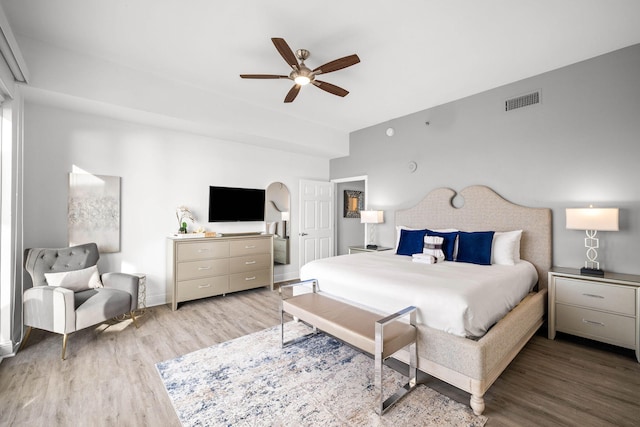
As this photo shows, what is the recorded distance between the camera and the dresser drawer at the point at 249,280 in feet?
14.1

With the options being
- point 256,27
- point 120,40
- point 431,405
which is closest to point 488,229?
point 431,405

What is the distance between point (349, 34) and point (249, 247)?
3246mm

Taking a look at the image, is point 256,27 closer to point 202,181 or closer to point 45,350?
point 202,181

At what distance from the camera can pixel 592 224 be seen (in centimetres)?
271

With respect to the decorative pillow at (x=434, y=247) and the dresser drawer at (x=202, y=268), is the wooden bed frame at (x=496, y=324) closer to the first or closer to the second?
the decorative pillow at (x=434, y=247)

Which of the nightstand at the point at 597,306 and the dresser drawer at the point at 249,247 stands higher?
the dresser drawer at the point at 249,247

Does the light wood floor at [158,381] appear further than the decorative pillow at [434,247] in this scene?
No

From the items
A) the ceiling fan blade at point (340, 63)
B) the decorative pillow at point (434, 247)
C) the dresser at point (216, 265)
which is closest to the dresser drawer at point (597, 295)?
the decorative pillow at point (434, 247)

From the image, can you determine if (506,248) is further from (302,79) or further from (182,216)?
(182,216)

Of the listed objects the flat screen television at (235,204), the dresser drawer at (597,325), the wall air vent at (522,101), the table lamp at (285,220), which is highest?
the wall air vent at (522,101)

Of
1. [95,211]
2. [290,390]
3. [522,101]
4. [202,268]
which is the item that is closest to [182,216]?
[202,268]

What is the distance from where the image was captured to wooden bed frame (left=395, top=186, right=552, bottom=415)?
183 cm

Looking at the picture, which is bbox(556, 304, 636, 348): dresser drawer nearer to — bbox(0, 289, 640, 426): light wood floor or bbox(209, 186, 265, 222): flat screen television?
bbox(0, 289, 640, 426): light wood floor

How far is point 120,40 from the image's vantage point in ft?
8.79
